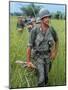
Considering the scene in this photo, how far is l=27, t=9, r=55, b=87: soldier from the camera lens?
228cm

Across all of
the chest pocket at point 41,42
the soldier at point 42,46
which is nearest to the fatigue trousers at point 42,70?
the soldier at point 42,46

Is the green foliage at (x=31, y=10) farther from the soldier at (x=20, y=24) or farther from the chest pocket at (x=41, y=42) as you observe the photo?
the chest pocket at (x=41, y=42)

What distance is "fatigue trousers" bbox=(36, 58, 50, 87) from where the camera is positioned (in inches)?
90.0

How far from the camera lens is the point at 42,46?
229 centimetres

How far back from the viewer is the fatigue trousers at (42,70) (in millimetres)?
2287

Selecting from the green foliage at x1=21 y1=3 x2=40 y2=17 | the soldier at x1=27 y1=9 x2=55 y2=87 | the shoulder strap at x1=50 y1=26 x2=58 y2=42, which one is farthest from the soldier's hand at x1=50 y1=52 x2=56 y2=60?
the green foliage at x1=21 y1=3 x2=40 y2=17

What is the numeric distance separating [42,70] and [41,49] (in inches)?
7.8

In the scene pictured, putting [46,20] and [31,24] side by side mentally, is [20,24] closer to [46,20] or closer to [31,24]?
[31,24]

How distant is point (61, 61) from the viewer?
235 cm

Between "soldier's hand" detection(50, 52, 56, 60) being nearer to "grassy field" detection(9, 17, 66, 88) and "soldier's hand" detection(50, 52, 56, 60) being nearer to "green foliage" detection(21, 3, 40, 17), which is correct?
"grassy field" detection(9, 17, 66, 88)

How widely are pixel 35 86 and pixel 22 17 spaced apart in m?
0.66

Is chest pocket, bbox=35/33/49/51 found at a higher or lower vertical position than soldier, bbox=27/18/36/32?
lower

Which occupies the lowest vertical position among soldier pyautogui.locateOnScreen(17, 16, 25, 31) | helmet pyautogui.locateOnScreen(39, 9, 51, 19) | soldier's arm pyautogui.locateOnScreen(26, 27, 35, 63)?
soldier's arm pyautogui.locateOnScreen(26, 27, 35, 63)

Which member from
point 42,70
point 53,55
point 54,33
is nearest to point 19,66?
point 42,70
